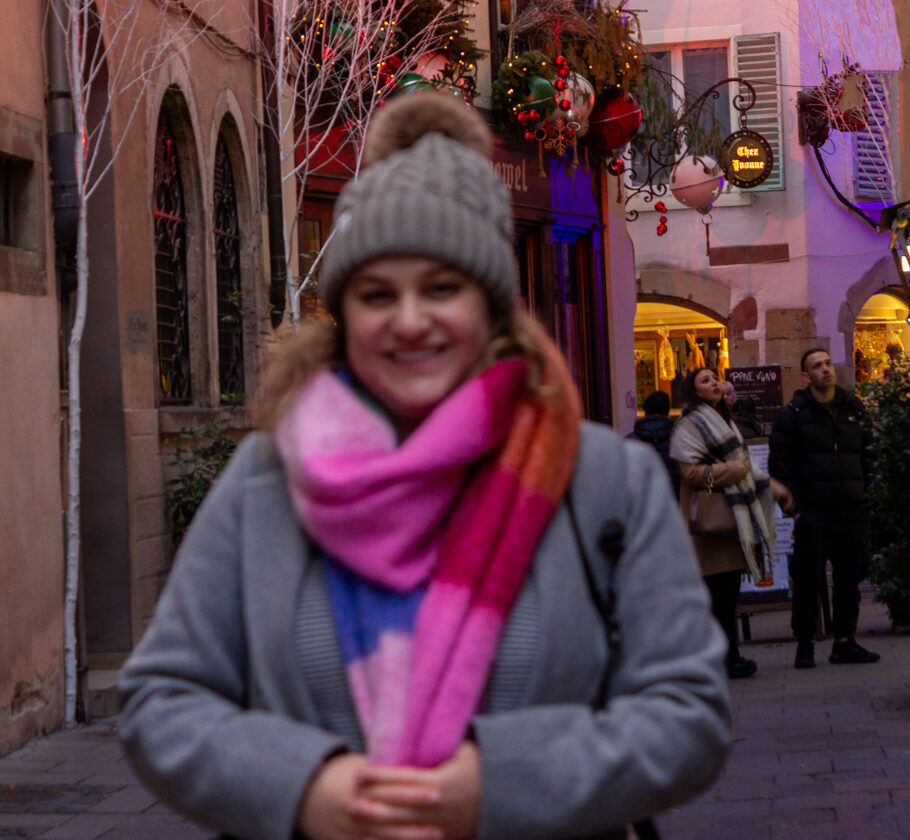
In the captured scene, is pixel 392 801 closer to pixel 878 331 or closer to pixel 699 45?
pixel 699 45

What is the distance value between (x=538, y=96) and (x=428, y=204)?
1325 centimetres

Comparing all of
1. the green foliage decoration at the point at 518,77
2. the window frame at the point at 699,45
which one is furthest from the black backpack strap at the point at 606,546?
the window frame at the point at 699,45

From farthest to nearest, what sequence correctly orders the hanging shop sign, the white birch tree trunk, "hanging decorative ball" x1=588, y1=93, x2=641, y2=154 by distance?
the hanging shop sign
"hanging decorative ball" x1=588, y1=93, x2=641, y2=154
the white birch tree trunk

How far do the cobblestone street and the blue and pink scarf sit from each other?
4090 mm

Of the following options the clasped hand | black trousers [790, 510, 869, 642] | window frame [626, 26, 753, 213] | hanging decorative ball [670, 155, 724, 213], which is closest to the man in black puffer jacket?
black trousers [790, 510, 869, 642]

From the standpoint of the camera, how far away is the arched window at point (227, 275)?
37.1 ft

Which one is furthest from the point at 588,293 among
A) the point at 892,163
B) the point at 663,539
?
the point at 663,539

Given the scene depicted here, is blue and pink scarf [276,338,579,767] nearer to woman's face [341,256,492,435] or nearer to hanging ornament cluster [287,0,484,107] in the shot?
woman's face [341,256,492,435]

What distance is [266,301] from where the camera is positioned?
1182 centimetres

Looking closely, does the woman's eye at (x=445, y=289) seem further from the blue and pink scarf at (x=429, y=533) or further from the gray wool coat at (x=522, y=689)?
the gray wool coat at (x=522, y=689)

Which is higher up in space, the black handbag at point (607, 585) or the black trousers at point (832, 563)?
the black handbag at point (607, 585)

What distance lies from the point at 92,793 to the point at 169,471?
11.1ft

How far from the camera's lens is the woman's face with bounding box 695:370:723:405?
31.8 ft

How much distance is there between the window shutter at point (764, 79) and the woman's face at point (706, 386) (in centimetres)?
1504
